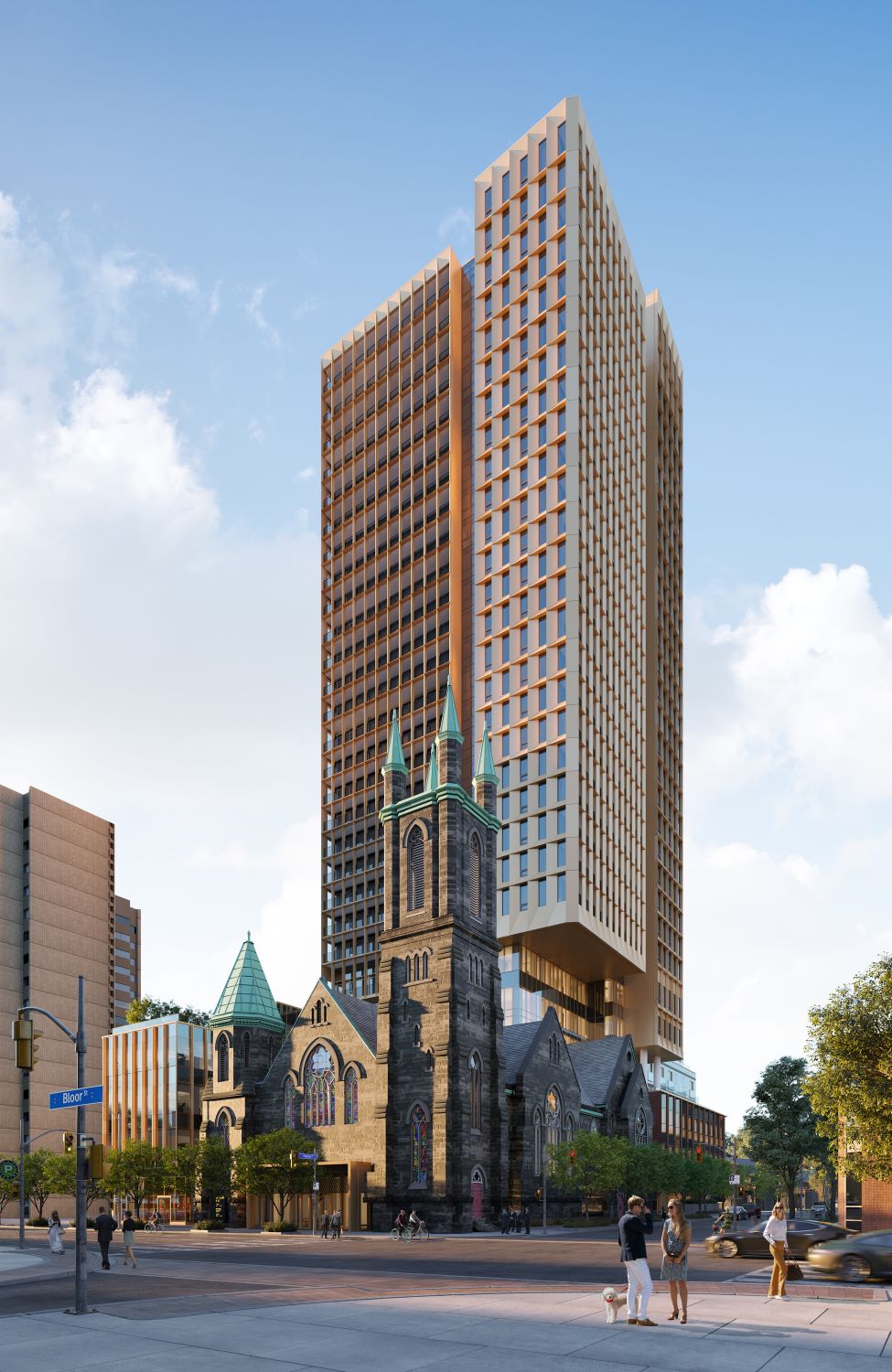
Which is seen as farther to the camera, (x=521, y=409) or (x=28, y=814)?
(x=28, y=814)

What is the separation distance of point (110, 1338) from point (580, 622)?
91321mm

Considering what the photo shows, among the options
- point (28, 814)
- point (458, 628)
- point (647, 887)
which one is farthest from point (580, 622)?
point (28, 814)

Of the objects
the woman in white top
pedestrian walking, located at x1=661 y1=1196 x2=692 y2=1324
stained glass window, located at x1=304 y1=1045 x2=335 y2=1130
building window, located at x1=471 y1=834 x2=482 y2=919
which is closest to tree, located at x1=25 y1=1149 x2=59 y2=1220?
stained glass window, located at x1=304 y1=1045 x2=335 y2=1130

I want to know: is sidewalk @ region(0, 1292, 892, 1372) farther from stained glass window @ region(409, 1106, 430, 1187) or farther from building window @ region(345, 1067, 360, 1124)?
building window @ region(345, 1067, 360, 1124)

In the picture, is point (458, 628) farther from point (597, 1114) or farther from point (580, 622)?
point (597, 1114)

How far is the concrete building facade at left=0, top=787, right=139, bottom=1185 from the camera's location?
137m

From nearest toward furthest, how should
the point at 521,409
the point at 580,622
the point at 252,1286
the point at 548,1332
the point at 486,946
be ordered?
1. the point at 548,1332
2. the point at 252,1286
3. the point at 486,946
4. the point at 580,622
5. the point at 521,409

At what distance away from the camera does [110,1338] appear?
72.3ft

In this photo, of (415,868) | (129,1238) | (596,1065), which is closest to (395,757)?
(415,868)

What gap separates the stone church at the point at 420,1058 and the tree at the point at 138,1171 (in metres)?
4.57

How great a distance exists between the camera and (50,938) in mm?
142875

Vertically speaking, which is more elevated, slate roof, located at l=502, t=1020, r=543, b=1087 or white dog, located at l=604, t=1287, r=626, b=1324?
white dog, located at l=604, t=1287, r=626, b=1324

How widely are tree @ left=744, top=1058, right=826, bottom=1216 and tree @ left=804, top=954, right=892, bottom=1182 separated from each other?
70.8 m

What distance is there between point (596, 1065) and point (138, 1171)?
134ft
